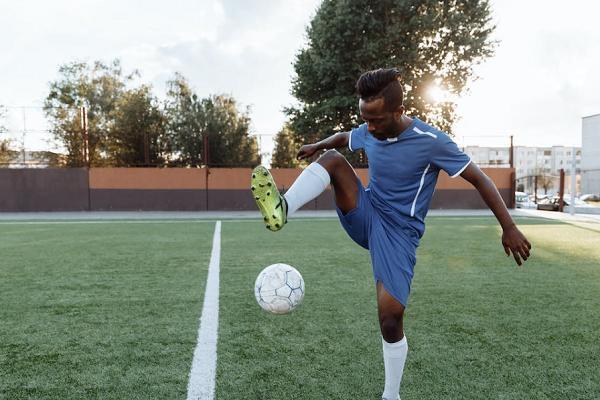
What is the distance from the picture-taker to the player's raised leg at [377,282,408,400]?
245cm

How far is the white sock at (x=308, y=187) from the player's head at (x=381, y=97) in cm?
41

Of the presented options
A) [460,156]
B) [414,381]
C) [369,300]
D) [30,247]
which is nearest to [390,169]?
[460,156]

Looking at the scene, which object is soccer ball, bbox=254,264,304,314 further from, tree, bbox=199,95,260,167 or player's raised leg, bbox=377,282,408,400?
tree, bbox=199,95,260,167

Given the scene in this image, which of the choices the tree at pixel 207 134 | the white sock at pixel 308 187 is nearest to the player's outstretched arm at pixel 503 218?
the white sock at pixel 308 187

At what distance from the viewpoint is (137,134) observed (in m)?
25.8

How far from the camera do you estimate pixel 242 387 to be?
2758 mm

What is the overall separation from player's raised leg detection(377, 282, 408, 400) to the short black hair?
1.01m

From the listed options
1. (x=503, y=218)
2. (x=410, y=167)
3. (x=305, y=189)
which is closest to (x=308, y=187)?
(x=305, y=189)

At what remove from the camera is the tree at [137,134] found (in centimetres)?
2489

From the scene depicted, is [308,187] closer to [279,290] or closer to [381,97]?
[381,97]

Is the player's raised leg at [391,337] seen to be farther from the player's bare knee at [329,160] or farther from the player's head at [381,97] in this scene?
the player's head at [381,97]

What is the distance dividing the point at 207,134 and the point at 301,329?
21.2 m

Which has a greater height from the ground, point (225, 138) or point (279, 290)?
point (225, 138)

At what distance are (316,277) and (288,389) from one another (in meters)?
3.34
